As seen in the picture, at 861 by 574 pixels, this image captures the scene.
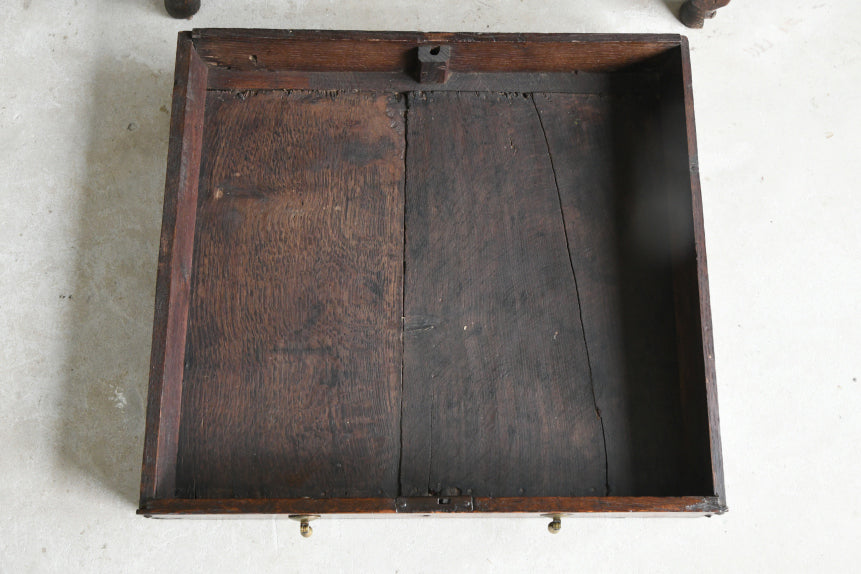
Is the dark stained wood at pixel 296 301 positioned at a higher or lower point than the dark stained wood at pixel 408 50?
lower

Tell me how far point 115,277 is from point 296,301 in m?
0.41

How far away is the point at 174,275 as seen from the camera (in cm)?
118

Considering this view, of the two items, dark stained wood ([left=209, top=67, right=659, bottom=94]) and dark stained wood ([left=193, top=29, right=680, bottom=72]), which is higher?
dark stained wood ([left=193, top=29, right=680, bottom=72])

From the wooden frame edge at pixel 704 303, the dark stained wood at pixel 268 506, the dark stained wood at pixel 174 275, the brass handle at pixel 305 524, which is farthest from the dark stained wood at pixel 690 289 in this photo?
the dark stained wood at pixel 174 275

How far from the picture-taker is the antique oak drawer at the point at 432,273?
120cm

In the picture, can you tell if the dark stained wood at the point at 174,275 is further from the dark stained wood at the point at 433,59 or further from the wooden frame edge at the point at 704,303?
the wooden frame edge at the point at 704,303

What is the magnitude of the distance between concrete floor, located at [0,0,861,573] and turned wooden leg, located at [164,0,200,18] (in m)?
0.03

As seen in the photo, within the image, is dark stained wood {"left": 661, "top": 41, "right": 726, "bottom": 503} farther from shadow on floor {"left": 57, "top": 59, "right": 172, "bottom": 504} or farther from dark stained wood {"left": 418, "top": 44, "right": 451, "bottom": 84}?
shadow on floor {"left": 57, "top": 59, "right": 172, "bottom": 504}

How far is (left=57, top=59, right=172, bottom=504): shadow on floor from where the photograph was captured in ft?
4.28

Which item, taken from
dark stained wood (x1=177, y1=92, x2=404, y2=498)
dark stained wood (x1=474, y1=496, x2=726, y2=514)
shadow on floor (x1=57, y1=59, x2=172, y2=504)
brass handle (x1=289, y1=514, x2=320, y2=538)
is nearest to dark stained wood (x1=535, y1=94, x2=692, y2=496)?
dark stained wood (x1=474, y1=496, x2=726, y2=514)

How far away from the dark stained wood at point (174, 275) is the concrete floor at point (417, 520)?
6.6 inches

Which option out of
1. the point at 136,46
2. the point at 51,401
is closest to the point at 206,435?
the point at 51,401

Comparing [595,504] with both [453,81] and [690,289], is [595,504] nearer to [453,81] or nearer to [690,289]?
[690,289]

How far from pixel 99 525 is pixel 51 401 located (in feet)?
0.88
